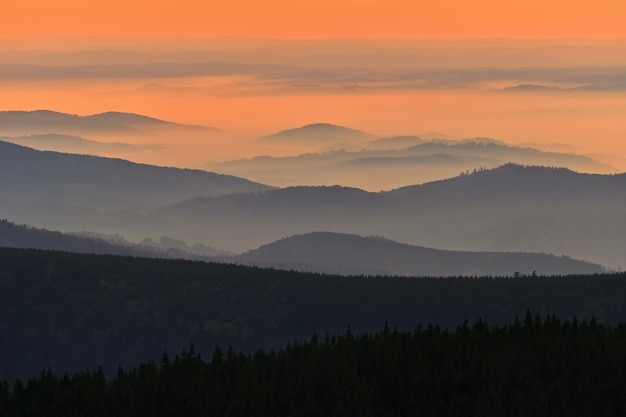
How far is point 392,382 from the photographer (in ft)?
527

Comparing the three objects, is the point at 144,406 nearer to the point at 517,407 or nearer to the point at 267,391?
the point at 267,391

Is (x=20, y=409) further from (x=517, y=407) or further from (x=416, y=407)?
(x=517, y=407)

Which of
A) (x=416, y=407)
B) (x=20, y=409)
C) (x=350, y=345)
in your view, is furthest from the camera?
(x=350, y=345)

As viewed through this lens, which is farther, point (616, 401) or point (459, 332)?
point (459, 332)

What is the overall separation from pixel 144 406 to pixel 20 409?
34.8 feet

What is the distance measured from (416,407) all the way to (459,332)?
18810mm

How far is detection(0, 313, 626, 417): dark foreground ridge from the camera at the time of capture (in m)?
149

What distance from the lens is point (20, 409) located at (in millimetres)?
166500

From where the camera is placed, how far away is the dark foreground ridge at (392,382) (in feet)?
488

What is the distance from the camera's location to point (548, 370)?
15175 centimetres

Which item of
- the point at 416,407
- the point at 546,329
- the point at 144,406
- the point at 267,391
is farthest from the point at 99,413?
the point at 546,329

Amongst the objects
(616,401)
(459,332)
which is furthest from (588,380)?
(459,332)

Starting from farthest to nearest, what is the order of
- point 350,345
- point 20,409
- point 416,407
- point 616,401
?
point 350,345, point 20,409, point 416,407, point 616,401

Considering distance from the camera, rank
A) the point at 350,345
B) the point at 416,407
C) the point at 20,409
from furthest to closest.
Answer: the point at 350,345 < the point at 20,409 < the point at 416,407
